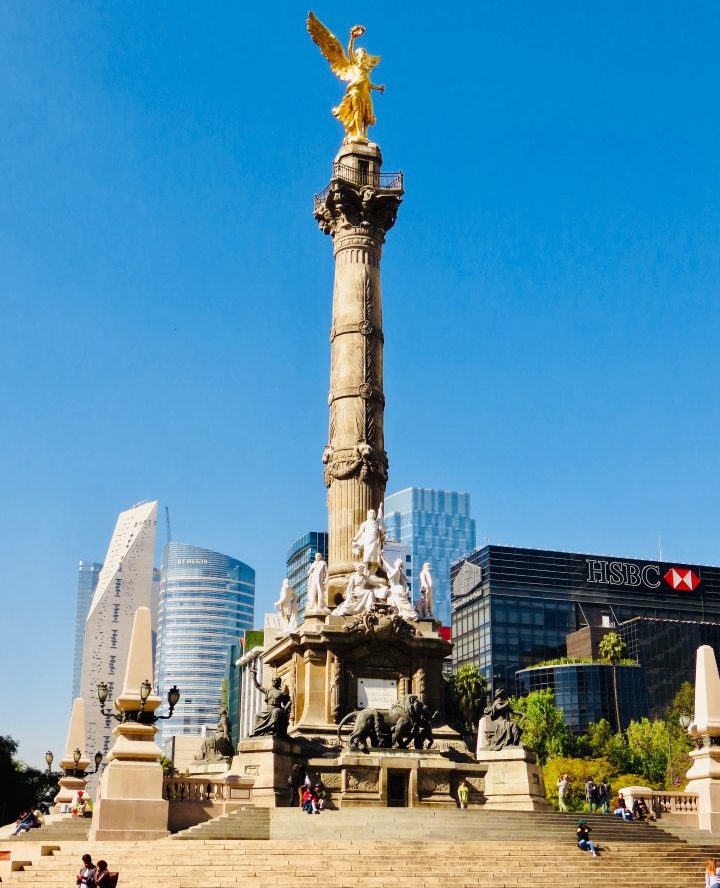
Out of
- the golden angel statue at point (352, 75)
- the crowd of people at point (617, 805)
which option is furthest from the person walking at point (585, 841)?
the golden angel statue at point (352, 75)

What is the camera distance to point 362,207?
140ft

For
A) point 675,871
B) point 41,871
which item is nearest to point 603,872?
point 675,871

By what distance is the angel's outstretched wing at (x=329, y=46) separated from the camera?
148 feet

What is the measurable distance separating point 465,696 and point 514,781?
3647 centimetres

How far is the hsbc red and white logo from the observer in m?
115

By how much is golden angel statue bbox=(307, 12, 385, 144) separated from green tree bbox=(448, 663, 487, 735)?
3558cm

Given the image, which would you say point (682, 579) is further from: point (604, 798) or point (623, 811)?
point (623, 811)

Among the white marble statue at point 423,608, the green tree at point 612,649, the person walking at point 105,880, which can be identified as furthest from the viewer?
the green tree at point 612,649

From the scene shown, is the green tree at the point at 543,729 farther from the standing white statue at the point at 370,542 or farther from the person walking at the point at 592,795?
the standing white statue at the point at 370,542

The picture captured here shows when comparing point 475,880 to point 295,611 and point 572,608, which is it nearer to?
point 295,611

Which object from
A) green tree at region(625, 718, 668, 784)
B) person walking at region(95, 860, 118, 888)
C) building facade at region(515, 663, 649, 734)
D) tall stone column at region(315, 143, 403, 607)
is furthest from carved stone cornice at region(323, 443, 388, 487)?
building facade at region(515, 663, 649, 734)

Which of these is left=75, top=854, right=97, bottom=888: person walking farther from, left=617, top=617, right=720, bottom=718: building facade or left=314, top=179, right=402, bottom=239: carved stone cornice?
left=617, top=617, right=720, bottom=718: building facade

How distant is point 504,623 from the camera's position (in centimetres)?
10825

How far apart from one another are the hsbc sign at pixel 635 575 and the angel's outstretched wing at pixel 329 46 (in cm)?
7792
